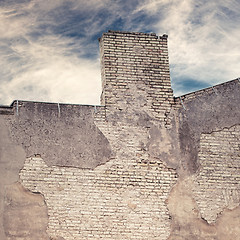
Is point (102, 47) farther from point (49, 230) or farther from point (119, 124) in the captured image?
→ point (49, 230)

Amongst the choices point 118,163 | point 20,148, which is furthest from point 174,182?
point 20,148

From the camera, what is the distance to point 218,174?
819 cm

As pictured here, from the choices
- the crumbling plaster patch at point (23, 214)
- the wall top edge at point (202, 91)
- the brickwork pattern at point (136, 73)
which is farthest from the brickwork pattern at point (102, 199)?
the wall top edge at point (202, 91)

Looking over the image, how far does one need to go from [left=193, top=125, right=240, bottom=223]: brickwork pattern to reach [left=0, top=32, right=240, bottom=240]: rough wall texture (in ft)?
0.06

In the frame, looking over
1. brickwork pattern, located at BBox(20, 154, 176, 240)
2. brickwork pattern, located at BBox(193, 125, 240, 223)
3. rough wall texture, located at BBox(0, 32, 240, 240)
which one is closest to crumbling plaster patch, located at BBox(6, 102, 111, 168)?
rough wall texture, located at BBox(0, 32, 240, 240)

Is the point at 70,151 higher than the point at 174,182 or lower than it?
higher

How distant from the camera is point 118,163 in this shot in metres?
7.92

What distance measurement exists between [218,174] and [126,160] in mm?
1817

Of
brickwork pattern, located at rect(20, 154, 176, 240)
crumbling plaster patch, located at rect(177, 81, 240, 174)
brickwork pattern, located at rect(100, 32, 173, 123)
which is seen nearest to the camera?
brickwork pattern, located at rect(20, 154, 176, 240)

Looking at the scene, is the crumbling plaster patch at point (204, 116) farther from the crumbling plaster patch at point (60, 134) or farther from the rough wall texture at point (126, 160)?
the crumbling plaster patch at point (60, 134)

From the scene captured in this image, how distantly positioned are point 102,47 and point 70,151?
237 cm

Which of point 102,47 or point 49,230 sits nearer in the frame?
point 49,230

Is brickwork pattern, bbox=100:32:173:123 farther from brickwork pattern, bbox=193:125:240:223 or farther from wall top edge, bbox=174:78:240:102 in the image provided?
brickwork pattern, bbox=193:125:240:223

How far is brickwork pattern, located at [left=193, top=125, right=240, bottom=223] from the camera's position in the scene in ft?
26.2
